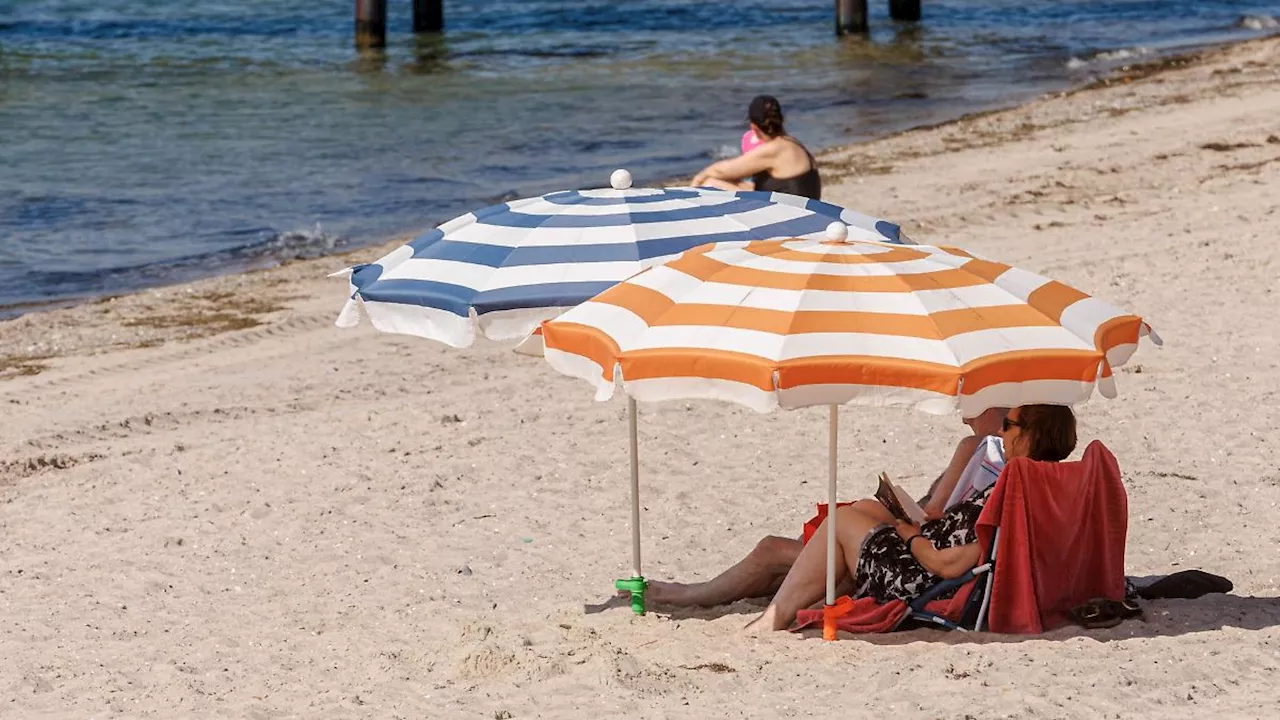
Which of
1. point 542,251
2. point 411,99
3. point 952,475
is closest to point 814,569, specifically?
point 952,475

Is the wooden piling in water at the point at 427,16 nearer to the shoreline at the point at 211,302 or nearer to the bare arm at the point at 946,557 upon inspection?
the shoreline at the point at 211,302

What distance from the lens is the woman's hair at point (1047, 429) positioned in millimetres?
4949

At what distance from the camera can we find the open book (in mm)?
5340

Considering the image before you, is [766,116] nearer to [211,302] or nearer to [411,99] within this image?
[211,302]

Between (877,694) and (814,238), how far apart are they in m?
1.52

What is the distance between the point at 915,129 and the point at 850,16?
974 centimetres

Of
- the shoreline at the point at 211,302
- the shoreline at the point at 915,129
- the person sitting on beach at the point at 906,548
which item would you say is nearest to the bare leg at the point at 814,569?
the person sitting on beach at the point at 906,548

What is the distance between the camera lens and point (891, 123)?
63.6ft

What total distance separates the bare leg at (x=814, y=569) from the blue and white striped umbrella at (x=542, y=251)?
991 millimetres

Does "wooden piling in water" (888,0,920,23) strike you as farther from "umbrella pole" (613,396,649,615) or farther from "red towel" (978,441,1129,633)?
"red towel" (978,441,1129,633)

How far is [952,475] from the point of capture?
218 inches

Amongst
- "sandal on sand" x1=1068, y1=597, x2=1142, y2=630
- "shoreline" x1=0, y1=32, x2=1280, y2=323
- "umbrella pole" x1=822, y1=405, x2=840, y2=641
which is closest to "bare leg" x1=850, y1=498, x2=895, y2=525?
"umbrella pole" x1=822, y1=405, x2=840, y2=641

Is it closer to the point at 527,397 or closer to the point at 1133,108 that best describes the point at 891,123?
the point at 1133,108

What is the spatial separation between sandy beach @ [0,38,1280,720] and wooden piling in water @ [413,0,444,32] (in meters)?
18.1
